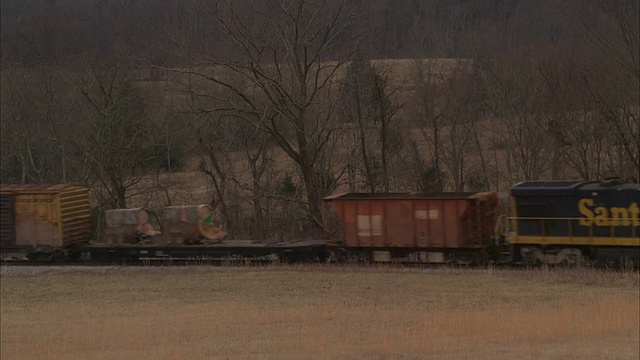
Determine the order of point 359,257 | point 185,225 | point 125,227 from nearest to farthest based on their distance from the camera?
1. point 359,257
2. point 185,225
3. point 125,227

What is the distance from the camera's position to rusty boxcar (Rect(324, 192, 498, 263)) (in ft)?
77.8

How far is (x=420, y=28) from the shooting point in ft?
150

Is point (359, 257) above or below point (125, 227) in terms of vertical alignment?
below

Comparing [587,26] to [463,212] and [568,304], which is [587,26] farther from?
[568,304]

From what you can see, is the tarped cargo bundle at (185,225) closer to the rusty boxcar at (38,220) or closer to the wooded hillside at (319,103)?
the rusty boxcar at (38,220)

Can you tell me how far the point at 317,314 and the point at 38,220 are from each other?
15.1m

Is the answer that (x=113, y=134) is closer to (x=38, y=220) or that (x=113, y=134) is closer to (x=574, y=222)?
(x=38, y=220)

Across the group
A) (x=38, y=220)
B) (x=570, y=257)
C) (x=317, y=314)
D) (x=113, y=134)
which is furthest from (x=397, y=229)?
(x=113, y=134)

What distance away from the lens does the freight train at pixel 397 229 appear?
22312 mm

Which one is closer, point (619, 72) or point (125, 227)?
point (125, 227)

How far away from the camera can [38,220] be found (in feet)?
92.5

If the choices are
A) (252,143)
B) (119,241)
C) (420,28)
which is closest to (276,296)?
(119,241)

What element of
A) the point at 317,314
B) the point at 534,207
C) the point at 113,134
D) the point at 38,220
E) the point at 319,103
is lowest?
the point at 317,314

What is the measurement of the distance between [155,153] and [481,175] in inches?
722
